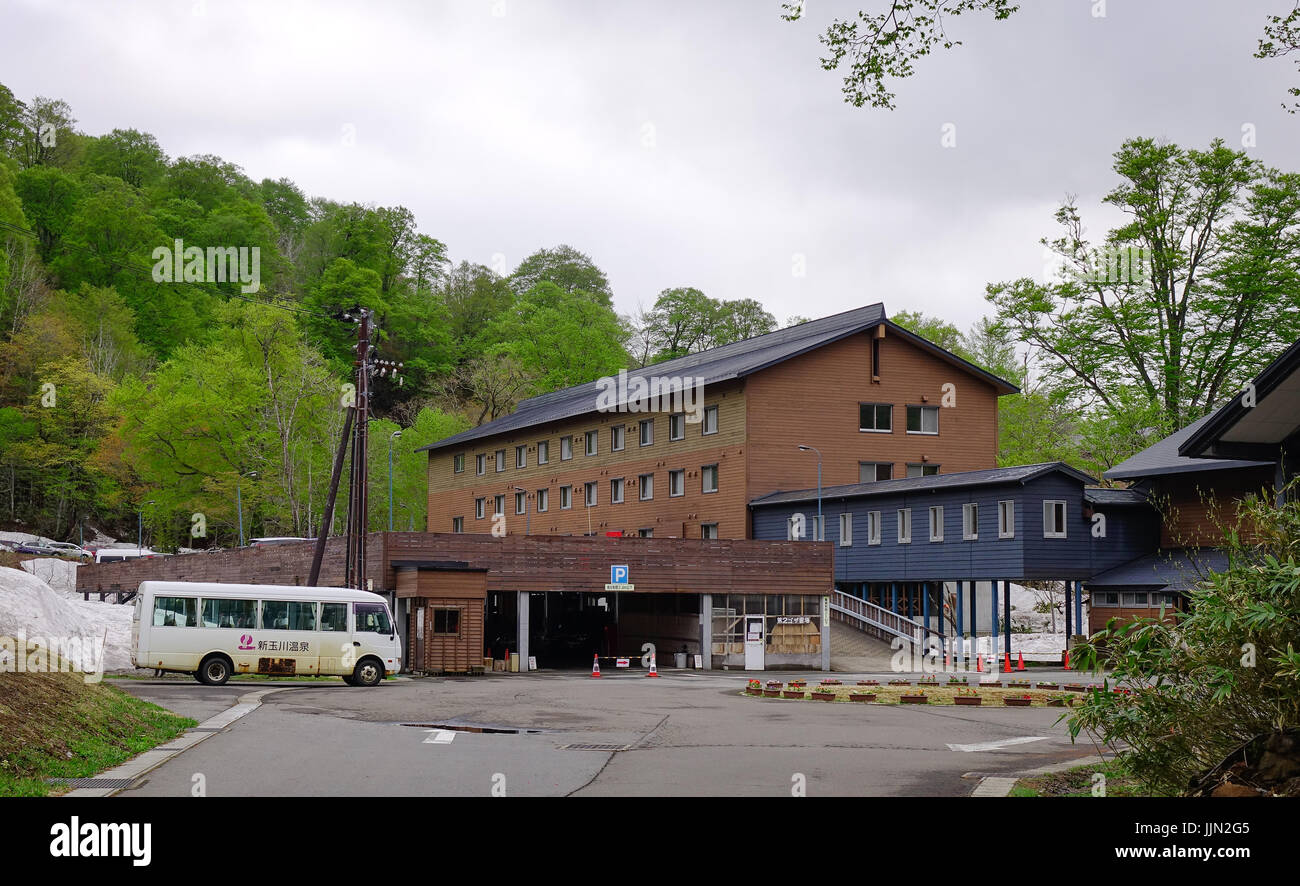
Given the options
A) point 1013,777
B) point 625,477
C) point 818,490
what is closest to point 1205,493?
point 818,490

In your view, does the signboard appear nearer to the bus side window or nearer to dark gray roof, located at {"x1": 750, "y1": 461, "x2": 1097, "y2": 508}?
dark gray roof, located at {"x1": 750, "y1": 461, "x2": 1097, "y2": 508}

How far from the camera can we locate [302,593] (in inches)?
1276

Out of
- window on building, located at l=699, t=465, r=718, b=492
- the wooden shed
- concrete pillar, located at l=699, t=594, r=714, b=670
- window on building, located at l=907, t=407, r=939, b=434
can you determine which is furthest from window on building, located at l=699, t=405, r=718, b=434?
the wooden shed

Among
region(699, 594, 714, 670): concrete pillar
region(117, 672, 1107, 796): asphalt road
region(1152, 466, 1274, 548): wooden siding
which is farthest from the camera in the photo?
region(699, 594, 714, 670): concrete pillar

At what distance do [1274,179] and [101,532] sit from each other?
79.7m

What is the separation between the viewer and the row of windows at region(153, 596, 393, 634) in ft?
101

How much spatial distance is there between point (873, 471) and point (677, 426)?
900 cm

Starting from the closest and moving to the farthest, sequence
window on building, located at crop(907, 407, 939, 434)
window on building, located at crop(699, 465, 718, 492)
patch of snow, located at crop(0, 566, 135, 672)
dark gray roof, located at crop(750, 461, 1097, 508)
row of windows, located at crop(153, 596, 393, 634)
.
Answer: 1. patch of snow, located at crop(0, 566, 135, 672)
2. row of windows, located at crop(153, 596, 393, 634)
3. dark gray roof, located at crop(750, 461, 1097, 508)
4. window on building, located at crop(699, 465, 718, 492)
5. window on building, located at crop(907, 407, 939, 434)

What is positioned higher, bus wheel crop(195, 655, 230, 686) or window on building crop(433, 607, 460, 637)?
window on building crop(433, 607, 460, 637)

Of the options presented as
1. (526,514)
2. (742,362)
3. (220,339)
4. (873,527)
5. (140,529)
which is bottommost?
(873,527)

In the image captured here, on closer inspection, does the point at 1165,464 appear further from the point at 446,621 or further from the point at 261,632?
the point at 261,632

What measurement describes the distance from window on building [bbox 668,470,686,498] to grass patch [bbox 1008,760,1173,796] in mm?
44645

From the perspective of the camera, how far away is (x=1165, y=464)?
43594 mm

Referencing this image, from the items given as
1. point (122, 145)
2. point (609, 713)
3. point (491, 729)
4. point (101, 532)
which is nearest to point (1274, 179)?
point (609, 713)
